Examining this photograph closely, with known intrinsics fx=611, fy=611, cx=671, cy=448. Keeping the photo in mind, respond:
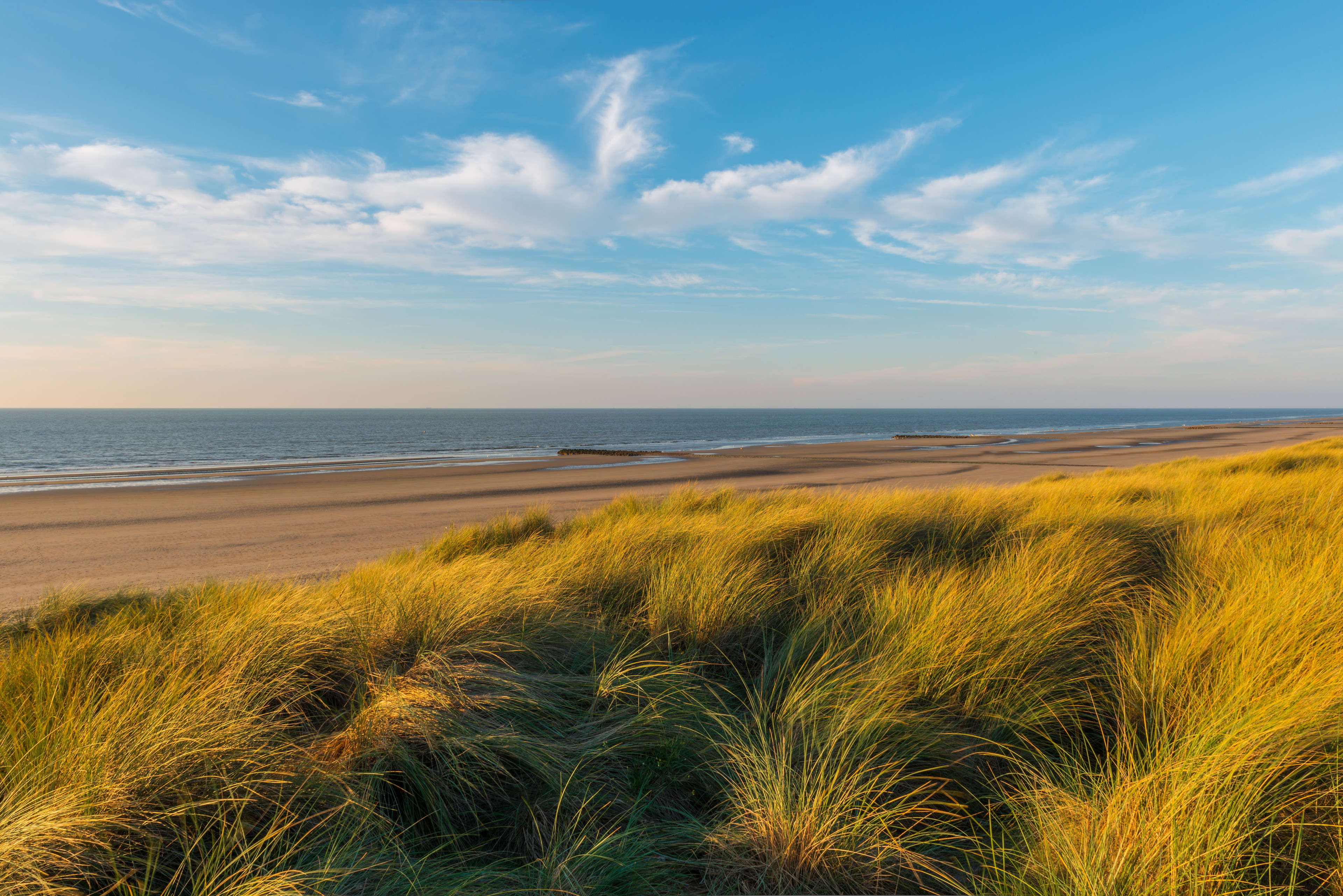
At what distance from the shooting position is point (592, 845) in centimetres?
234

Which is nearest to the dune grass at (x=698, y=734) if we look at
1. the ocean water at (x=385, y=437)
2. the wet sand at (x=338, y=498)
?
the wet sand at (x=338, y=498)

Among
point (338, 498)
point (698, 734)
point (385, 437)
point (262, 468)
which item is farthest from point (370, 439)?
point (698, 734)

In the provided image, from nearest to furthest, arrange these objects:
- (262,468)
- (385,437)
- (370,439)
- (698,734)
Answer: (698,734) < (262,468) < (370,439) < (385,437)

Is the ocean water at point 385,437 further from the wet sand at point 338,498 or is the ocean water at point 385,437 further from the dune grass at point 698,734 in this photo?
the dune grass at point 698,734

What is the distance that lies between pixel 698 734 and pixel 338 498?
16.9 metres

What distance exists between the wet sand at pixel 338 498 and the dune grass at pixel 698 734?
5032mm

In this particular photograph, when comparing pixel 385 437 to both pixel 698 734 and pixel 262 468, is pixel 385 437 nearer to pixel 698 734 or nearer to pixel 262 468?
pixel 262 468

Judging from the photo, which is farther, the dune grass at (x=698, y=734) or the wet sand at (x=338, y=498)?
the wet sand at (x=338, y=498)

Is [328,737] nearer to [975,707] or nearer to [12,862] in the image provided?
[12,862]

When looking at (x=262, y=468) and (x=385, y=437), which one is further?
(x=385, y=437)

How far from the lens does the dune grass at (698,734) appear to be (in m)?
A: 2.10

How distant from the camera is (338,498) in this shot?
666 inches

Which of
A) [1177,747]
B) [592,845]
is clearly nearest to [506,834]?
[592,845]

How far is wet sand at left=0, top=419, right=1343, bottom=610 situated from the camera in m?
9.26
